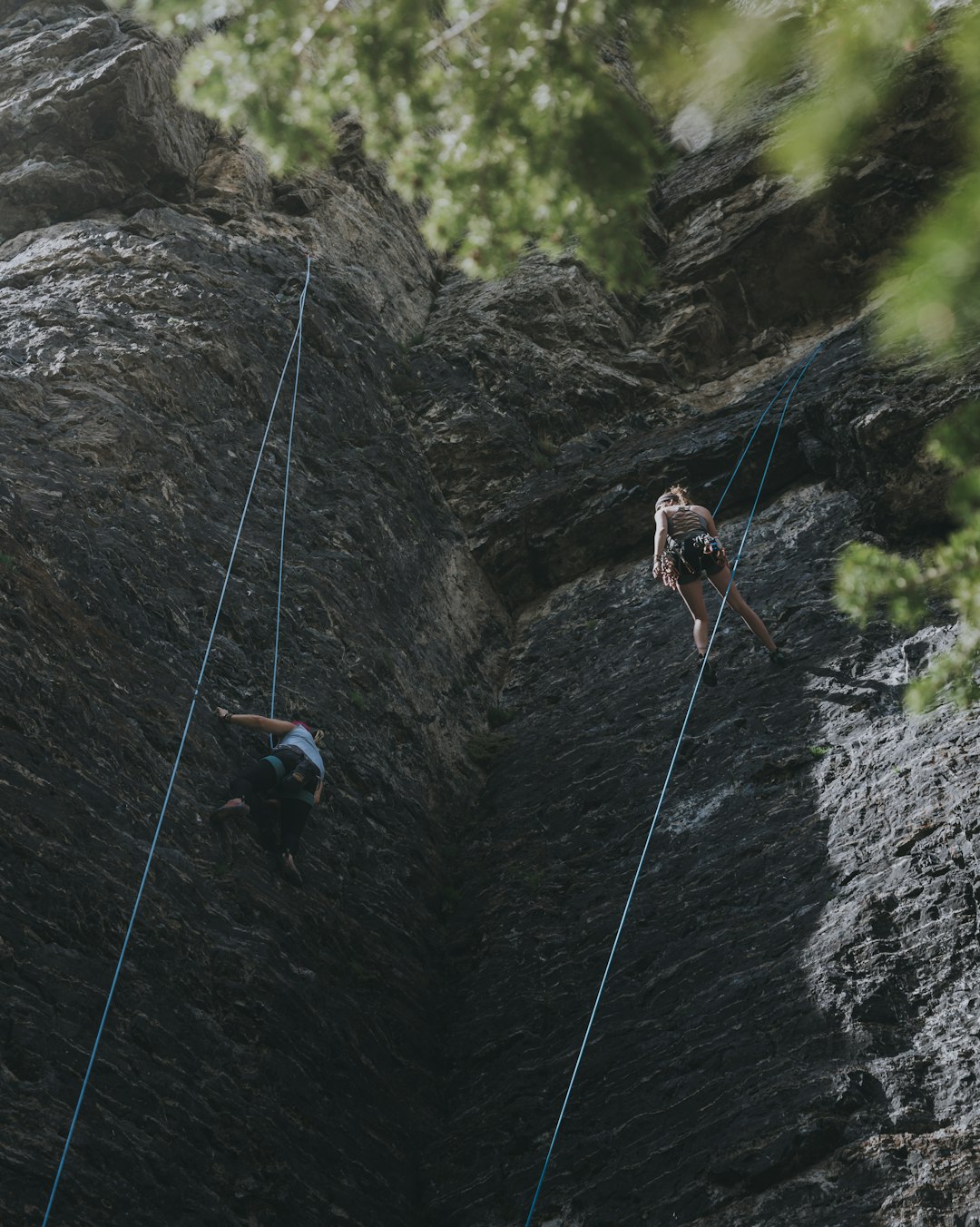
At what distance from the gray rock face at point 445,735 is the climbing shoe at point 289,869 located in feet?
0.49

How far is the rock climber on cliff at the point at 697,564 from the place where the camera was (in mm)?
9711

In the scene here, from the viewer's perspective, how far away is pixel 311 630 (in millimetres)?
9969

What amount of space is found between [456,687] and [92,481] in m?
4.20

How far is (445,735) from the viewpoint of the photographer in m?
10.9

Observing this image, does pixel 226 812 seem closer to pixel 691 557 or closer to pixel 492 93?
pixel 691 557

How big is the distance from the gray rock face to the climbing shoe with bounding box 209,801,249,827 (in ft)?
0.58

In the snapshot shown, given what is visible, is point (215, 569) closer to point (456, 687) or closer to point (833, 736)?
point (456, 687)

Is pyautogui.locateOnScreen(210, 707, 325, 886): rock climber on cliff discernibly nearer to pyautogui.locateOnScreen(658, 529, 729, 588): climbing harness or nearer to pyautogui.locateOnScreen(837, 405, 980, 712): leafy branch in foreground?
pyautogui.locateOnScreen(658, 529, 729, 588): climbing harness

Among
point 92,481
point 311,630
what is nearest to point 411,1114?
point 311,630

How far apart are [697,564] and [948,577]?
5877 mm

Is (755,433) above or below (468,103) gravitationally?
below

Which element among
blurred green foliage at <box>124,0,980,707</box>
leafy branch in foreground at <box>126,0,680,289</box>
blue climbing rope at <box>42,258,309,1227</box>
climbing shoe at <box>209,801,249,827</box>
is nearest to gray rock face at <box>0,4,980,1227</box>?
blue climbing rope at <box>42,258,309,1227</box>

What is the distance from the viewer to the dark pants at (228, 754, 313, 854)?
7.81 meters

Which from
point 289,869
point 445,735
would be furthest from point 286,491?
point 289,869
